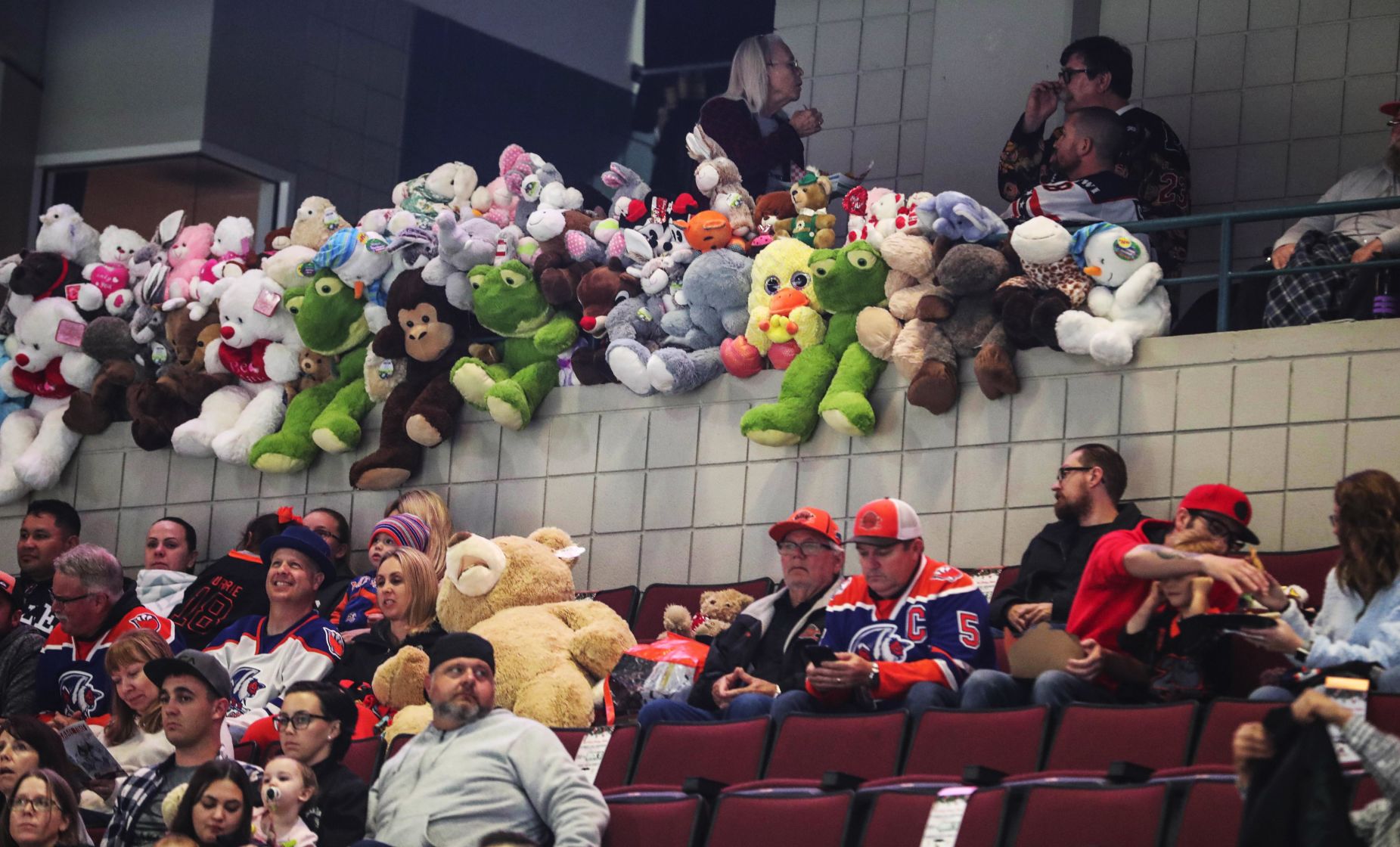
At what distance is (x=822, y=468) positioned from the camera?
7.75 m

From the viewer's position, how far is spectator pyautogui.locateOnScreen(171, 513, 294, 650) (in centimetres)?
807

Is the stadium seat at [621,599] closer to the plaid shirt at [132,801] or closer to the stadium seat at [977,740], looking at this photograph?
the plaid shirt at [132,801]

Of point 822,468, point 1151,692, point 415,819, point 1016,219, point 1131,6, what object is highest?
point 1131,6

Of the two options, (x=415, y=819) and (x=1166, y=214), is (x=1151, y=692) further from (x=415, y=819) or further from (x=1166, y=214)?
(x=1166, y=214)

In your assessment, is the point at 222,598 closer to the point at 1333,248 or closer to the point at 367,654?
the point at 367,654

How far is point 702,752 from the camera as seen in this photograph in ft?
18.9

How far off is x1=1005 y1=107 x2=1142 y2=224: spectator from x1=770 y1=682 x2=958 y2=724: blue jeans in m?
2.32

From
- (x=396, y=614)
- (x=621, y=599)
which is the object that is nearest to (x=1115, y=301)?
(x=621, y=599)

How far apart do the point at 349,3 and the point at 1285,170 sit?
5.08m

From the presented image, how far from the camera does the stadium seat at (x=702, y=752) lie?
5.67 meters

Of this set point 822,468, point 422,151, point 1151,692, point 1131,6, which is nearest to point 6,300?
point 422,151

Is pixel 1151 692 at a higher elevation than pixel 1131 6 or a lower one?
lower

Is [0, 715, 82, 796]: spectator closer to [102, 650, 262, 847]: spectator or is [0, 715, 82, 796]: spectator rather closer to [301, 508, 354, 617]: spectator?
[102, 650, 262, 847]: spectator

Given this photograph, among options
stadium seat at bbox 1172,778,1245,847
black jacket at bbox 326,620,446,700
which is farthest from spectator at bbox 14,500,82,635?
stadium seat at bbox 1172,778,1245,847
